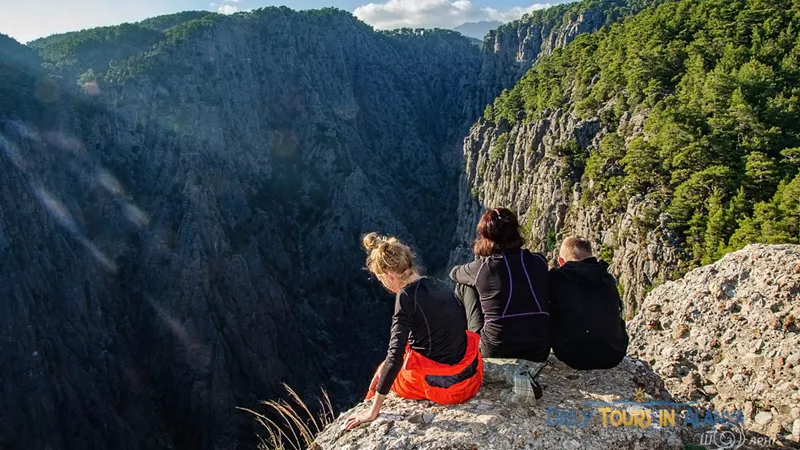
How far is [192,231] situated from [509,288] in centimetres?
6994

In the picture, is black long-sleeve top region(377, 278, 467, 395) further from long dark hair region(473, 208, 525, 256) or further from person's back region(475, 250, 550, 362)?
long dark hair region(473, 208, 525, 256)

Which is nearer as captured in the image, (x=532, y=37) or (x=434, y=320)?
(x=434, y=320)

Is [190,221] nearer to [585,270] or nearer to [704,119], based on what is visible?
[704,119]

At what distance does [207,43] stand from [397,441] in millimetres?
100851

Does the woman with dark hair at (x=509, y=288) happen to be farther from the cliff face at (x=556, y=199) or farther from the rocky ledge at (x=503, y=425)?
the cliff face at (x=556, y=199)

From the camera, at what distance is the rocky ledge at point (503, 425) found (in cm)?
677

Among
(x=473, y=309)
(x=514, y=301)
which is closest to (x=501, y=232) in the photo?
(x=514, y=301)

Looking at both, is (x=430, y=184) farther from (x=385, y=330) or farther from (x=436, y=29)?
(x=436, y=29)

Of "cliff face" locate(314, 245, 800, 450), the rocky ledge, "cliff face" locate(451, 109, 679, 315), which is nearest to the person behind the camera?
the rocky ledge

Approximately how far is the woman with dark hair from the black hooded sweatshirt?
→ 34 centimetres

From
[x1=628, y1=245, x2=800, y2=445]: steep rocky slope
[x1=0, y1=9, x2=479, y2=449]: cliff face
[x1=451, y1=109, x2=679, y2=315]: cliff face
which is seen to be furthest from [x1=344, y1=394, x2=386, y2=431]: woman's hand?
[x1=0, y1=9, x2=479, y2=449]: cliff face

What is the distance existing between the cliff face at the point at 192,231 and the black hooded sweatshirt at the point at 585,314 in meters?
58.1

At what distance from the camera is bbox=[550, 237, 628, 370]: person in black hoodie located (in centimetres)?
775

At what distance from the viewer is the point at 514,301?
24.8 feet
